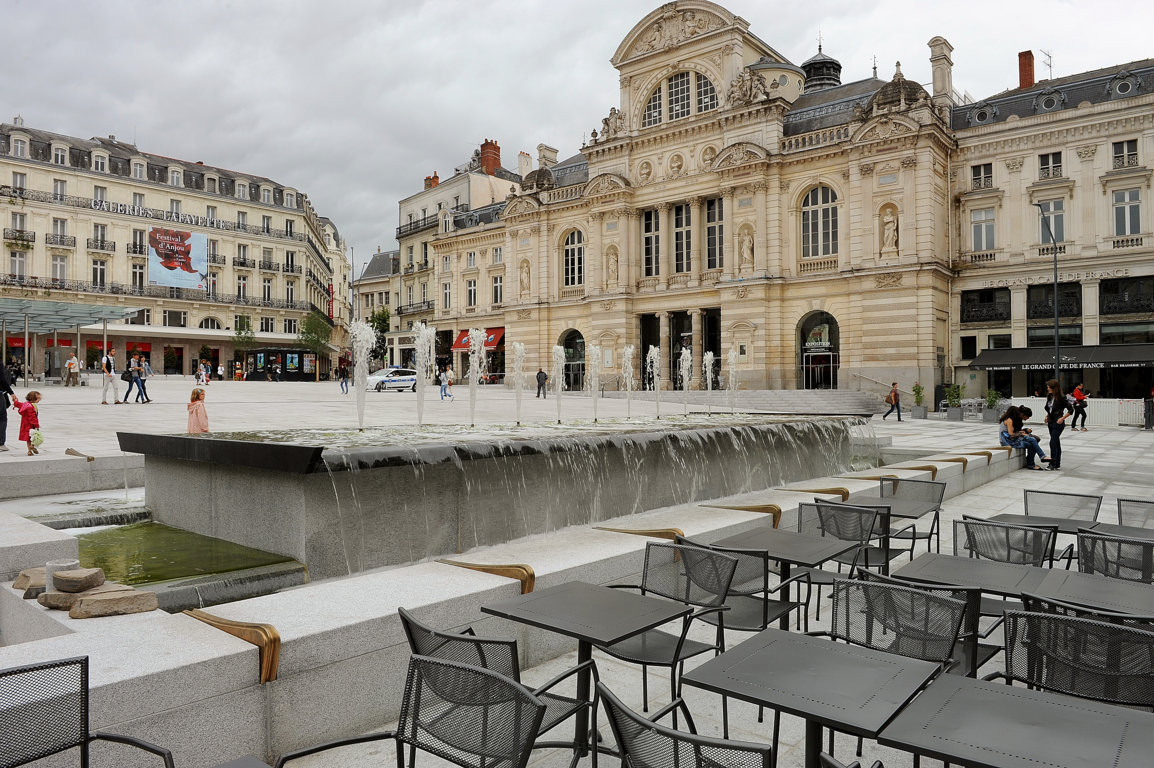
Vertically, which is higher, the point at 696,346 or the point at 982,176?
the point at 982,176

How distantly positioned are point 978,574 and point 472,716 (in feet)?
11.2

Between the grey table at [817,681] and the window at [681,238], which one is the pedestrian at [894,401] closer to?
the window at [681,238]

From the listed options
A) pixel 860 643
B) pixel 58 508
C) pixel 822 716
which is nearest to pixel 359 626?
pixel 822 716

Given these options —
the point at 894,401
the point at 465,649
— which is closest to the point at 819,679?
the point at 465,649

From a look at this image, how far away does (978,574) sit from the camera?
4.48 m

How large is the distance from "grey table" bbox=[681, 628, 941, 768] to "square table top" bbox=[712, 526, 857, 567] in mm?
1688

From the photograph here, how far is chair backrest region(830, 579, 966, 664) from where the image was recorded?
3.54 meters

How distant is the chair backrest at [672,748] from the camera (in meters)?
2.03

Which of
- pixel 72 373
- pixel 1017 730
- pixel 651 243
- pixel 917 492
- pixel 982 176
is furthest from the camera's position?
pixel 651 243

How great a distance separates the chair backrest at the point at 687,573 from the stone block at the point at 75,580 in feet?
10.9

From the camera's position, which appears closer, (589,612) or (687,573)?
Answer: (589,612)

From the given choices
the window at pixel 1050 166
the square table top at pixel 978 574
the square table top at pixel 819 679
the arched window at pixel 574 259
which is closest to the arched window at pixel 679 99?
the arched window at pixel 574 259

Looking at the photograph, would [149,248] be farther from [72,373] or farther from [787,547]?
[787,547]

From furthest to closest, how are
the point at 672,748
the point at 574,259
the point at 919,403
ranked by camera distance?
the point at 574,259 < the point at 919,403 < the point at 672,748
